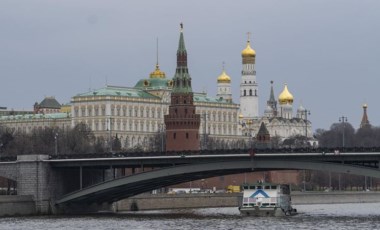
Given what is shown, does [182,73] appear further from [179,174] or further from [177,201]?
[179,174]

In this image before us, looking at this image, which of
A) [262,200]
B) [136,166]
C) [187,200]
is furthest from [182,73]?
[262,200]

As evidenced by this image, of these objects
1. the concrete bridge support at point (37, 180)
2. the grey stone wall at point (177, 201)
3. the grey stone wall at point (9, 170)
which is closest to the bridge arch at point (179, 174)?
the concrete bridge support at point (37, 180)

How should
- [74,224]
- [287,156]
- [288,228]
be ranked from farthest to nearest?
[287,156]
[74,224]
[288,228]

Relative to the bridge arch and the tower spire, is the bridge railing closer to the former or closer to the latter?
the bridge arch

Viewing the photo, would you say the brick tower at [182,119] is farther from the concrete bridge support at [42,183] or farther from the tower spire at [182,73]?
the concrete bridge support at [42,183]

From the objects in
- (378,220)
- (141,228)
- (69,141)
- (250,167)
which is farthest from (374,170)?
(69,141)

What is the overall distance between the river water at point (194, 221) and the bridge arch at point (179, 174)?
7.43ft

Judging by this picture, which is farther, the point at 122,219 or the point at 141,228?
the point at 122,219

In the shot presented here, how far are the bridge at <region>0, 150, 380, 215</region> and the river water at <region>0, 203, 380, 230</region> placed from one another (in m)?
Answer: 2.85

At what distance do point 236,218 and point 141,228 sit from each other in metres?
15.2

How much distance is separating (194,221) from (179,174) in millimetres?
7536

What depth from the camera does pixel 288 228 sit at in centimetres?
9925

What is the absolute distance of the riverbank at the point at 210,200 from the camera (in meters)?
140

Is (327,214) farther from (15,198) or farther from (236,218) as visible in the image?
A: (15,198)
